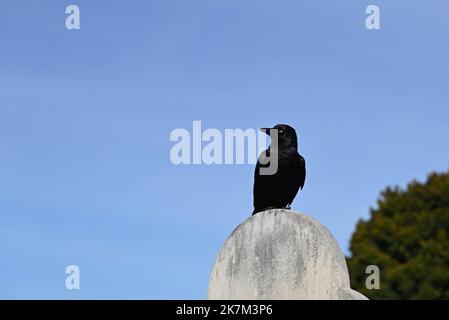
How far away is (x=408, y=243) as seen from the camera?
32.6 metres

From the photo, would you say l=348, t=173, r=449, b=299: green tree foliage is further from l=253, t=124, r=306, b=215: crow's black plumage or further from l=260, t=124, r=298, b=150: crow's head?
l=260, t=124, r=298, b=150: crow's head

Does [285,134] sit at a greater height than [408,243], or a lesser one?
greater

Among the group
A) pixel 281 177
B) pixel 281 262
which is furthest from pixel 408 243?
pixel 281 262

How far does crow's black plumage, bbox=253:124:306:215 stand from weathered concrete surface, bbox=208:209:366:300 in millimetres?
1036

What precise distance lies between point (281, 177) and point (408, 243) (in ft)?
78.9

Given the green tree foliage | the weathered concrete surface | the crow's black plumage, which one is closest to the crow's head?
the crow's black plumage

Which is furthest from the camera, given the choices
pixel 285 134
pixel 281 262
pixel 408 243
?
pixel 408 243

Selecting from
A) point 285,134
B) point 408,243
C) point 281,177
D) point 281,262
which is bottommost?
point 408,243

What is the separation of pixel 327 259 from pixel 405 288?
2427 centimetres

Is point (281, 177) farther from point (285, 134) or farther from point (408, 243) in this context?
point (408, 243)
